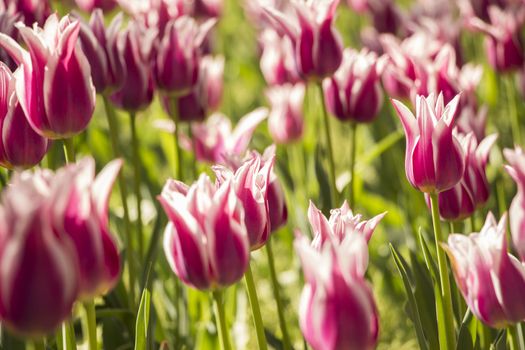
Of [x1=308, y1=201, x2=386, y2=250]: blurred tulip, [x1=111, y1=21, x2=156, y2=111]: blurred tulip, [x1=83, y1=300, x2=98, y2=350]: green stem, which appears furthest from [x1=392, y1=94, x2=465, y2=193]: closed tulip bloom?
[x1=111, y1=21, x2=156, y2=111]: blurred tulip

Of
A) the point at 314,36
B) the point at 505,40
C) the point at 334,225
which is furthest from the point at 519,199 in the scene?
the point at 505,40

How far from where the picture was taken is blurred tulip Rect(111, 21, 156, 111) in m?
1.58

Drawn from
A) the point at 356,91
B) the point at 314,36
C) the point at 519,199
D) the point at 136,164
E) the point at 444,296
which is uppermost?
the point at 314,36

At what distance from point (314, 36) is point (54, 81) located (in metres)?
0.68

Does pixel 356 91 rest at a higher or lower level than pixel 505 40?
lower

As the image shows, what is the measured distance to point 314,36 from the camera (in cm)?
167

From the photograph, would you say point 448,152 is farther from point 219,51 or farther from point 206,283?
point 219,51

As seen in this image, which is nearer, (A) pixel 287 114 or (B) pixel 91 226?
(B) pixel 91 226

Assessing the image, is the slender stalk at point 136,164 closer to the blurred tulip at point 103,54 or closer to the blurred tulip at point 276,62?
the blurred tulip at point 103,54

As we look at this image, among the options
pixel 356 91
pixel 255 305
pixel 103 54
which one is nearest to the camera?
pixel 255 305

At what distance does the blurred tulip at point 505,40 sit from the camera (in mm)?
2154

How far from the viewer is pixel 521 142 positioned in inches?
95.0

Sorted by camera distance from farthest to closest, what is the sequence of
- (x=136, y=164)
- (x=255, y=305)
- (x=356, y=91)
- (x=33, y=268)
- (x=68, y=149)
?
1. (x=356, y=91)
2. (x=136, y=164)
3. (x=68, y=149)
4. (x=255, y=305)
5. (x=33, y=268)

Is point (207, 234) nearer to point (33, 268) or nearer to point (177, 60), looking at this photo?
point (33, 268)
